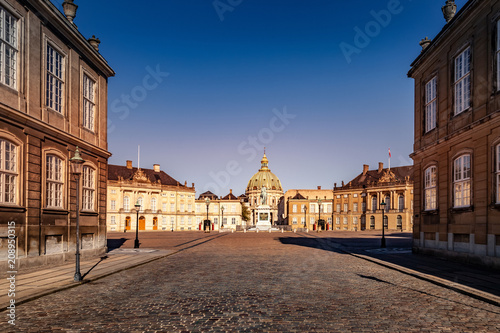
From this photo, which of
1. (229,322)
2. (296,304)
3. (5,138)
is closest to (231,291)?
(296,304)

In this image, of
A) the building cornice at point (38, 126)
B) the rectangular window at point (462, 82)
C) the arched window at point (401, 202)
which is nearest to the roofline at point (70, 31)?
the building cornice at point (38, 126)

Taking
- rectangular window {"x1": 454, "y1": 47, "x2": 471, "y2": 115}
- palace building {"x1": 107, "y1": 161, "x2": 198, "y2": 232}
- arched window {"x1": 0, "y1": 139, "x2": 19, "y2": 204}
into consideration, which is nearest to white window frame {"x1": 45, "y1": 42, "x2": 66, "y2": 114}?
arched window {"x1": 0, "y1": 139, "x2": 19, "y2": 204}

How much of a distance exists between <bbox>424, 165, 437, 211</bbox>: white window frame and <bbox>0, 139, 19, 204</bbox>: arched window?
20.0m

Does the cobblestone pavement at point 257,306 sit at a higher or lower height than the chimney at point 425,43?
lower

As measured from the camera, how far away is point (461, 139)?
63.7 ft

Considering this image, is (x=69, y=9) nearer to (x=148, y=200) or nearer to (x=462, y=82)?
(x=462, y=82)

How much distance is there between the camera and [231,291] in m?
11.7

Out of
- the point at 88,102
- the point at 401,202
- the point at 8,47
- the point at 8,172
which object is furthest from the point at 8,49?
the point at 401,202

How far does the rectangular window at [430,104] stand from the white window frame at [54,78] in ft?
63.8

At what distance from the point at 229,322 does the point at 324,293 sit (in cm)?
393

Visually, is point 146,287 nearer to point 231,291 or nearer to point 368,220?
point 231,291

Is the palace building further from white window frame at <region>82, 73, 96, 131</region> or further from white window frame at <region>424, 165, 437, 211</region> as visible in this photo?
white window frame at <region>424, 165, 437, 211</region>

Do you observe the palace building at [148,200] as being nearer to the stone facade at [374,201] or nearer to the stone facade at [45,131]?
the stone facade at [374,201]

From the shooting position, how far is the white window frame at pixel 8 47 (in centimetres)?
1496
